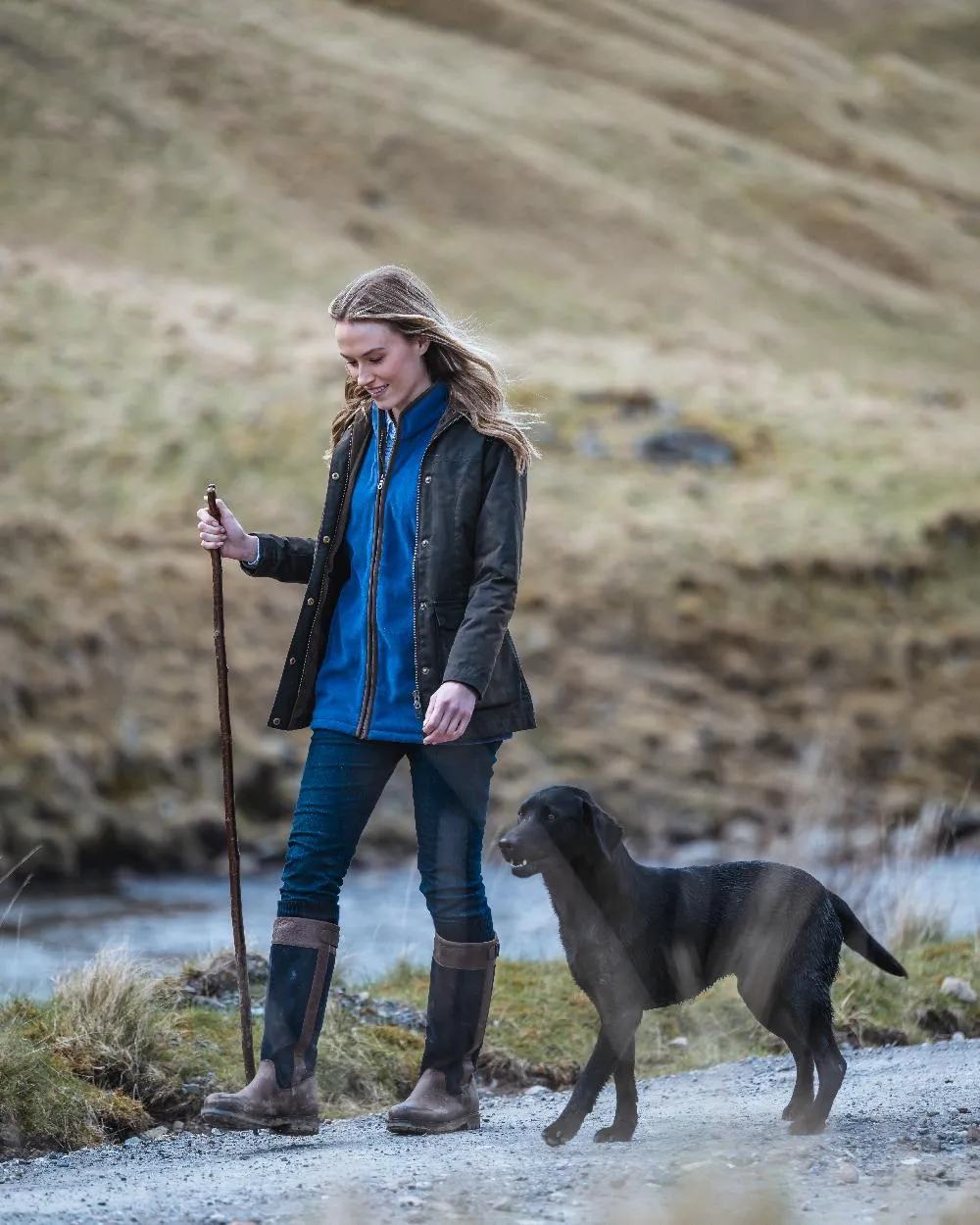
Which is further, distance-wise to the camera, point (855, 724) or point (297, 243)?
point (297, 243)

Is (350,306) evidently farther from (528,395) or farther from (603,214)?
(603,214)

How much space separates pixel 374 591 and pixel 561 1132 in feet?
5.64

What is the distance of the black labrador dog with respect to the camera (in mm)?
4625

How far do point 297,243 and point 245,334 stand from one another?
447 inches

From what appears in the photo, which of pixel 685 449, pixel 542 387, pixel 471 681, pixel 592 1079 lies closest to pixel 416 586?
pixel 471 681

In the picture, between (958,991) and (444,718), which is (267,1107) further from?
(958,991)

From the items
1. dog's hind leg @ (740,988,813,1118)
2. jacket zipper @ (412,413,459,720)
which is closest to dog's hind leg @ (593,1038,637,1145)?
dog's hind leg @ (740,988,813,1118)

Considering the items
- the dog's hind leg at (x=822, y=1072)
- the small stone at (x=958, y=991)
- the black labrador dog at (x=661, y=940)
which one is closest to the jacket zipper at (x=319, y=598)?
the black labrador dog at (x=661, y=940)

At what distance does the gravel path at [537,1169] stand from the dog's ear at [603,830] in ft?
2.79

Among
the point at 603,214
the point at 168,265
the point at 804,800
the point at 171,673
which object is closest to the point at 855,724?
the point at 804,800

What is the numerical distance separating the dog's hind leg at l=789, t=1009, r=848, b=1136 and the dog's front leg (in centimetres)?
58

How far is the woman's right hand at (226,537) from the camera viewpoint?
5.16m

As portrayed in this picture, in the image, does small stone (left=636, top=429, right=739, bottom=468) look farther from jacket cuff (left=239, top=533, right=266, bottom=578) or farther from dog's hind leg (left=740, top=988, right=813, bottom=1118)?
dog's hind leg (left=740, top=988, right=813, bottom=1118)

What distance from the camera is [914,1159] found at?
4.23m
